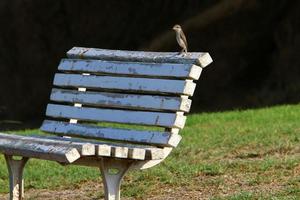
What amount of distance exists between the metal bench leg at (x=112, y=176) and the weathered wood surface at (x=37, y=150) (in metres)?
0.28

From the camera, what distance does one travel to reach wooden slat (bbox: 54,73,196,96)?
5852 millimetres

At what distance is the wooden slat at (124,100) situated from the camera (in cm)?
582

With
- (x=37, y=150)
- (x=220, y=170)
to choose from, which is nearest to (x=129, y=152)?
(x=37, y=150)

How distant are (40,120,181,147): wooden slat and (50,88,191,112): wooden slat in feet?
0.58

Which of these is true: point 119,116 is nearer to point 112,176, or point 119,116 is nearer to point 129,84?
point 129,84

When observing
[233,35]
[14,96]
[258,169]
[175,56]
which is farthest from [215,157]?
[14,96]

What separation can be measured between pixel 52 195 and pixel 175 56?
1888 mm

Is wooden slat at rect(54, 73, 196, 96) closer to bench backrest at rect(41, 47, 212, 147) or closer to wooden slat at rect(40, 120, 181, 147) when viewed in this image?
bench backrest at rect(41, 47, 212, 147)

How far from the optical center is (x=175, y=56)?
6074 millimetres

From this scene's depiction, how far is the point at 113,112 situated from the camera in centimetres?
630

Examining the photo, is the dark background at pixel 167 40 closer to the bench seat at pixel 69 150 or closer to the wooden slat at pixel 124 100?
the wooden slat at pixel 124 100

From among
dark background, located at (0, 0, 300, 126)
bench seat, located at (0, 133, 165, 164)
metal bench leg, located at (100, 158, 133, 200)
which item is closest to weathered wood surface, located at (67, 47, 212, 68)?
bench seat, located at (0, 133, 165, 164)

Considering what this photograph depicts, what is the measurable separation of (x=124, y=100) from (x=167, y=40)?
1089 centimetres

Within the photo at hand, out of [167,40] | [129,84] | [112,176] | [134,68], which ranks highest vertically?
[167,40]
